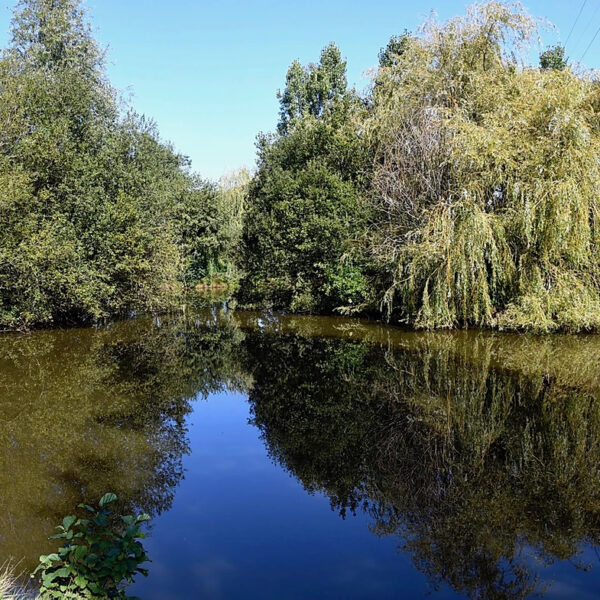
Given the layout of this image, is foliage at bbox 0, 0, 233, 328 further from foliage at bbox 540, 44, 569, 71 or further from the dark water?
foliage at bbox 540, 44, 569, 71

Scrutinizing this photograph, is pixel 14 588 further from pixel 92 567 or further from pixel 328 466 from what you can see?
pixel 328 466

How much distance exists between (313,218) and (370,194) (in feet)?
6.70

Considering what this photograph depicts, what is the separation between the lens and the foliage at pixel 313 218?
56.8ft

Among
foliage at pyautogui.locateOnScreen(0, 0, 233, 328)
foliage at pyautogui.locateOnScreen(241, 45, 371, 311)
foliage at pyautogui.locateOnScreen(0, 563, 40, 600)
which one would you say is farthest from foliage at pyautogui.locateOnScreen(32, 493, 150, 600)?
foliage at pyautogui.locateOnScreen(241, 45, 371, 311)

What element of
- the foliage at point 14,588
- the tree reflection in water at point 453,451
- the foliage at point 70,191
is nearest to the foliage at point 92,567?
the foliage at point 14,588

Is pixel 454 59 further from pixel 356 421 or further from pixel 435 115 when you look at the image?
pixel 356 421

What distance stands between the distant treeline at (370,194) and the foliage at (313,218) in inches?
2.7

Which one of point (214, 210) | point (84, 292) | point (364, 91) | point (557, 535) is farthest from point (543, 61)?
point (557, 535)

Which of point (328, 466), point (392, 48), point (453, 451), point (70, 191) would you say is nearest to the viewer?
point (328, 466)

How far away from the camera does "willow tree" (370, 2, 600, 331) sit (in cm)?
1277

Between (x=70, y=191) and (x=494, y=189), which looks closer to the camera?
(x=494, y=189)

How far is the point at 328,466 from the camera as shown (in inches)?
247

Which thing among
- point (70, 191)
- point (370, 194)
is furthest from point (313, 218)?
point (70, 191)

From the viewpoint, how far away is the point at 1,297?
14.8m
